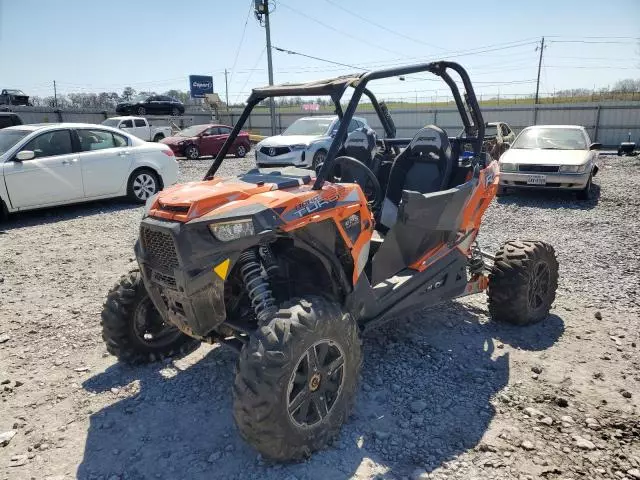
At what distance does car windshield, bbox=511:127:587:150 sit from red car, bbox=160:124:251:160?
456 inches

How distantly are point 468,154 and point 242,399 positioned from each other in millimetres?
3327

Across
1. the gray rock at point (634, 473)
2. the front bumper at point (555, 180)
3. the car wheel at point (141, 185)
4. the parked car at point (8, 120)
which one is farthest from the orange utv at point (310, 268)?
the parked car at point (8, 120)

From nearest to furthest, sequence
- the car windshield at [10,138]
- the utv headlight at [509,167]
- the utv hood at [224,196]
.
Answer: the utv hood at [224,196], the car windshield at [10,138], the utv headlight at [509,167]

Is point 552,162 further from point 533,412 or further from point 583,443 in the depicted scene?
point 583,443

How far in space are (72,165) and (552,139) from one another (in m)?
10.2

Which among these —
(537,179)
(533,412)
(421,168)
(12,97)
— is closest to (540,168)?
(537,179)

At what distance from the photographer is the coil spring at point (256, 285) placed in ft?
9.49

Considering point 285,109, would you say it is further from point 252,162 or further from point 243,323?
point 243,323

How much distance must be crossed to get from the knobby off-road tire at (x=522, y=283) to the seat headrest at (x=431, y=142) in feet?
3.56

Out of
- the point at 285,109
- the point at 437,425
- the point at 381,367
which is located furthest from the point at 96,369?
the point at 285,109

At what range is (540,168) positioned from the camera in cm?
1036

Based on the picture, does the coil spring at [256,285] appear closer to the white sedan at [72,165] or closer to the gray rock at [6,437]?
the gray rock at [6,437]

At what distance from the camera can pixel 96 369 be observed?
3910 millimetres

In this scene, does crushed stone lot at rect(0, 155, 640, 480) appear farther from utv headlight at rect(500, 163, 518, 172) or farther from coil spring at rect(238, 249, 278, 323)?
utv headlight at rect(500, 163, 518, 172)
